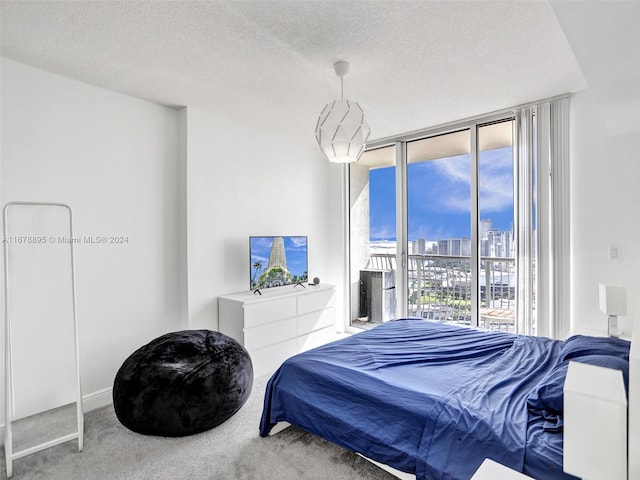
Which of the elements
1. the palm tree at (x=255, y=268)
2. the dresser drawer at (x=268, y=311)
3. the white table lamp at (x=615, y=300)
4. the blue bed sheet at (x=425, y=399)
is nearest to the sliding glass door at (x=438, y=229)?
the white table lamp at (x=615, y=300)

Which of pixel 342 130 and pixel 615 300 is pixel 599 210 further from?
pixel 342 130

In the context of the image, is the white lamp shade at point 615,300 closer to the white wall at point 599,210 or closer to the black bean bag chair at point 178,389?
the white wall at point 599,210

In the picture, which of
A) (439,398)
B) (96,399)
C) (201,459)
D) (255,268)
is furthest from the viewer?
(255,268)

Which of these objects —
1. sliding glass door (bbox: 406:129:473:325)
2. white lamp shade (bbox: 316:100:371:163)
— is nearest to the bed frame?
white lamp shade (bbox: 316:100:371:163)

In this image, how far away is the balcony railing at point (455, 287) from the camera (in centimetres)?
377

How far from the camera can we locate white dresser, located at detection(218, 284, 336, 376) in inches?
139

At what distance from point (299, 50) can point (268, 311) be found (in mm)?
2433

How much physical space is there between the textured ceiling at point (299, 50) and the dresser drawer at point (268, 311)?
1.95 m

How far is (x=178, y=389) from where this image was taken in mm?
2365

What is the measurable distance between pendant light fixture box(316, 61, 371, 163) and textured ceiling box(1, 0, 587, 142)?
0.41m

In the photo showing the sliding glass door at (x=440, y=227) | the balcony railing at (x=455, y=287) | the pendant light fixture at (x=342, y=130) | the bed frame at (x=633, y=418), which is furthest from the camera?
the sliding glass door at (x=440, y=227)

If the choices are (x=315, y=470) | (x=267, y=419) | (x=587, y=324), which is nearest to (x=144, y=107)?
(x=267, y=419)

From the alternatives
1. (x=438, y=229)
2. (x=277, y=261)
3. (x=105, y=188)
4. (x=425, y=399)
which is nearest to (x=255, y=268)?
(x=277, y=261)

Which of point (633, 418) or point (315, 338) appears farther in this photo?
point (315, 338)
